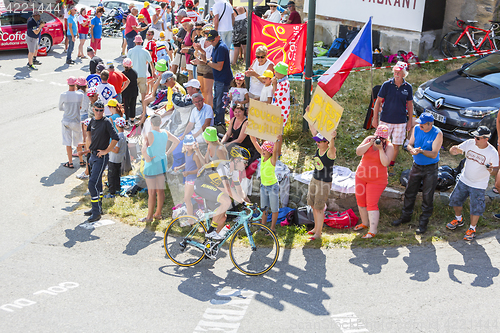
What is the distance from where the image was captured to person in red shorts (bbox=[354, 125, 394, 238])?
23.6 feet

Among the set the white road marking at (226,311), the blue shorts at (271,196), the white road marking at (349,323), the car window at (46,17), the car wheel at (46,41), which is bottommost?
the white road marking at (226,311)

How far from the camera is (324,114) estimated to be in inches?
291

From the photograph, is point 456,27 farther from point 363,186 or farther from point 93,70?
point 93,70

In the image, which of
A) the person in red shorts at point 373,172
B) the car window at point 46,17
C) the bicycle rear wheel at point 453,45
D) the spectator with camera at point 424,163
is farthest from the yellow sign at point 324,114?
the car window at point 46,17

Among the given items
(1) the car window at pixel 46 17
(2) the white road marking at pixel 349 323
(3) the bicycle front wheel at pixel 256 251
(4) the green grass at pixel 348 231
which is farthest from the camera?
(1) the car window at pixel 46 17

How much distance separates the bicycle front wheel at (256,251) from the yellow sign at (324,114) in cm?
174

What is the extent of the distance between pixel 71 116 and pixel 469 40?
11.1 meters

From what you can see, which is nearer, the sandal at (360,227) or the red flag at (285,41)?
the sandal at (360,227)

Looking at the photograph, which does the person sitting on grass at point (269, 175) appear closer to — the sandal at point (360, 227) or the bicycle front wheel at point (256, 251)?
the bicycle front wheel at point (256, 251)

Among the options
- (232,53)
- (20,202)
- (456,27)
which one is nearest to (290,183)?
(20,202)

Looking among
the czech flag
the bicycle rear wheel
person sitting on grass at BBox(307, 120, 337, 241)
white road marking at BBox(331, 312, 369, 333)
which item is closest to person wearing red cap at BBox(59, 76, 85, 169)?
the czech flag

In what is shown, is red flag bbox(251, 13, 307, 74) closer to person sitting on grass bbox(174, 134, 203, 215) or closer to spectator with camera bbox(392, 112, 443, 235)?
person sitting on grass bbox(174, 134, 203, 215)

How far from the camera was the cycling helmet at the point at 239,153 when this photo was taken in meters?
7.50

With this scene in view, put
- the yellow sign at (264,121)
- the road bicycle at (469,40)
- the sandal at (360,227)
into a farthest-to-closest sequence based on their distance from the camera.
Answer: the road bicycle at (469,40)
the sandal at (360,227)
the yellow sign at (264,121)
